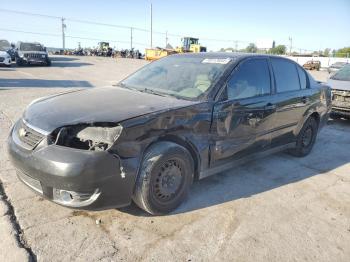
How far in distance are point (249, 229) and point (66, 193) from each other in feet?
5.78

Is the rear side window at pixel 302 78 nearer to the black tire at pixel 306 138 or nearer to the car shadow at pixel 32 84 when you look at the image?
the black tire at pixel 306 138

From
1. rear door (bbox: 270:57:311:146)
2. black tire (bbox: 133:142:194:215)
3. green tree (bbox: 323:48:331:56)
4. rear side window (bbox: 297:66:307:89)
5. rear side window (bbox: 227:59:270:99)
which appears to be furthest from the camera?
green tree (bbox: 323:48:331:56)

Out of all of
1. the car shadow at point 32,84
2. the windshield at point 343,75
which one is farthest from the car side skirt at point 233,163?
the car shadow at point 32,84

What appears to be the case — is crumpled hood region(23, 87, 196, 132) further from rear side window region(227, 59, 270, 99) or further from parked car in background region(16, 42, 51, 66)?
parked car in background region(16, 42, 51, 66)

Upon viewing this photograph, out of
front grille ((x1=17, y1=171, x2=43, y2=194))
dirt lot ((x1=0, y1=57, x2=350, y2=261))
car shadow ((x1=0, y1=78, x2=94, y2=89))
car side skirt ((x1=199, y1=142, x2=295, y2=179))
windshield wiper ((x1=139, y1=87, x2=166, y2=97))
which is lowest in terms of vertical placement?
dirt lot ((x1=0, y1=57, x2=350, y2=261))

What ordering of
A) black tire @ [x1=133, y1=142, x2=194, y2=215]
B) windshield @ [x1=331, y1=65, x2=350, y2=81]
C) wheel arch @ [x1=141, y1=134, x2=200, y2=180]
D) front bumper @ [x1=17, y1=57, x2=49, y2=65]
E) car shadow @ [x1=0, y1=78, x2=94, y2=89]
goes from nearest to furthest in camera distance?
1. black tire @ [x1=133, y1=142, x2=194, y2=215]
2. wheel arch @ [x1=141, y1=134, x2=200, y2=180]
3. windshield @ [x1=331, y1=65, x2=350, y2=81]
4. car shadow @ [x1=0, y1=78, x2=94, y2=89]
5. front bumper @ [x1=17, y1=57, x2=49, y2=65]

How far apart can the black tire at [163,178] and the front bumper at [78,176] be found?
145 millimetres

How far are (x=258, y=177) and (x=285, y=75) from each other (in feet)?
5.20

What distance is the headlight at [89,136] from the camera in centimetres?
288

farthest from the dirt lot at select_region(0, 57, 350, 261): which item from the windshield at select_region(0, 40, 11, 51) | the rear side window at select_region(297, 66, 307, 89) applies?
the windshield at select_region(0, 40, 11, 51)

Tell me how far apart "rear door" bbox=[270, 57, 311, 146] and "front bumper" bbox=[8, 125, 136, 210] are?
8.43 feet

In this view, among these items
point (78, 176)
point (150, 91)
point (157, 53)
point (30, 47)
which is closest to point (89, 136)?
point (78, 176)

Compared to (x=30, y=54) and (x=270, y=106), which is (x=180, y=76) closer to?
(x=270, y=106)

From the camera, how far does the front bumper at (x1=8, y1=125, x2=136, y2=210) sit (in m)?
2.75
